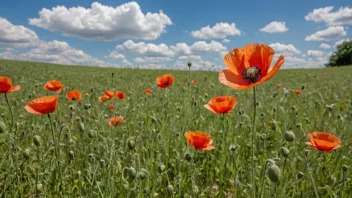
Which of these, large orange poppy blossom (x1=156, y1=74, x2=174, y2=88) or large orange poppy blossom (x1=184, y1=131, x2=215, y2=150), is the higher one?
large orange poppy blossom (x1=156, y1=74, x2=174, y2=88)

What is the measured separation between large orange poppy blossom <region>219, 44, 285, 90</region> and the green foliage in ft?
209

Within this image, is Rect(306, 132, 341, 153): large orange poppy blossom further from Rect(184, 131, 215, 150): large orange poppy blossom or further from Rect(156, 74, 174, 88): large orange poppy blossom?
Rect(156, 74, 174, 88): large orange poppy blossom

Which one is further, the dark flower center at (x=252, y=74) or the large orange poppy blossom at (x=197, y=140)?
the large orange poppy blossom at (x=197, y=140)

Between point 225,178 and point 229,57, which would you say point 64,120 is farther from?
point 229,57

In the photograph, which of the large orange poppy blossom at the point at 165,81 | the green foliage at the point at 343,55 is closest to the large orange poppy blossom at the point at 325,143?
the large orange poppy blossom at the point at 165,81

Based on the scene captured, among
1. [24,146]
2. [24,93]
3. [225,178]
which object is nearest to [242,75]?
[225,178]

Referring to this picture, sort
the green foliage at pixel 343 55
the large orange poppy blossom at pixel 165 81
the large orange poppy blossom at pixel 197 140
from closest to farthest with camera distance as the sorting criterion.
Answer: the large orange poppy blossom at pixel 197 140 → the large orange poppy blossom at pixel 165 81 → the green foliage at pixel 343 55

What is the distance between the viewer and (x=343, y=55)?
57.9 m

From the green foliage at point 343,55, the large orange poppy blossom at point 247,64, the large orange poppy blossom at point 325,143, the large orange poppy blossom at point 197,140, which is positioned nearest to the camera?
the large orange poppy blossom at point 247,64

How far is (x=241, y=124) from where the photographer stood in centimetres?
359

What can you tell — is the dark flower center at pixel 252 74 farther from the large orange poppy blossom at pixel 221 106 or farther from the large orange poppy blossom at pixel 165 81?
the large orange poppy blossom at pixel 165 81

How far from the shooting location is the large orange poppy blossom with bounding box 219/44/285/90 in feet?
5.29

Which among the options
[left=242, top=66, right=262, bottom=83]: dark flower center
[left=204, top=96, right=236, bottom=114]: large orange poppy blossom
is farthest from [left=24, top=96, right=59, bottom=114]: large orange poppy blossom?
[left=242, top=66, right=262, bottom=83]: dark flower center

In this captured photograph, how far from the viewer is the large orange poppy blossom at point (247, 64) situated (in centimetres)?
161
